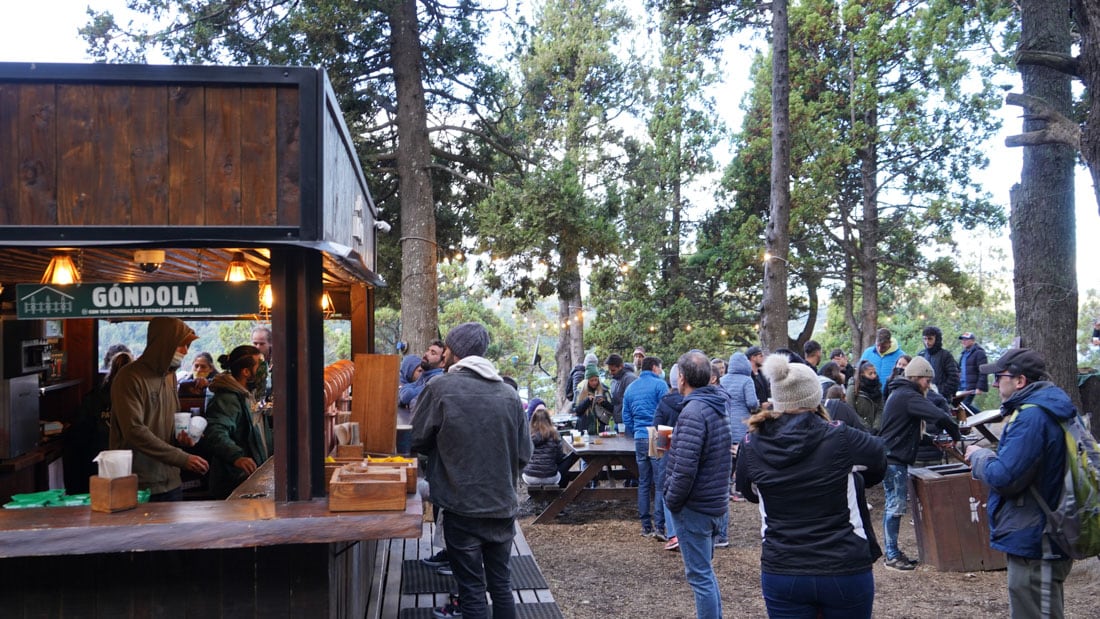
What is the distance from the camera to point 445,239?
1678 cm

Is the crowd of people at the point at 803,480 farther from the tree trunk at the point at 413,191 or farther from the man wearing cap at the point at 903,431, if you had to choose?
the tree trunk at the point at 413,191

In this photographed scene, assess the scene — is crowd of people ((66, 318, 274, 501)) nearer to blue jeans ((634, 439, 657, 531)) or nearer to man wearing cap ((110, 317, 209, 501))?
man wearing cap ((110, 317, 209, 501))

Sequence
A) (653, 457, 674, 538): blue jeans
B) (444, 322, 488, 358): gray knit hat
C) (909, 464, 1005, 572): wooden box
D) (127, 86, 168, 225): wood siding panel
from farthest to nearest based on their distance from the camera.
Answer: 1. (653, 457, 674, 538): blue jeans
2. (909, 464, 1005, 572): wooden box
3. (444, 322, 488, 358): gray knit hat
4. (127, 86, 168, 225): wood siding panel

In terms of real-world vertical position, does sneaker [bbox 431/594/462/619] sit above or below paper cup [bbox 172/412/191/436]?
below

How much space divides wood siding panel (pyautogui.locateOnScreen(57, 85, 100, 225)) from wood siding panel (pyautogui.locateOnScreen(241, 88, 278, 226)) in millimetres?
548

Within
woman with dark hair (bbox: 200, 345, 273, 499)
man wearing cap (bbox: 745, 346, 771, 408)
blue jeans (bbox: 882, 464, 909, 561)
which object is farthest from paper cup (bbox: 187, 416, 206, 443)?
man wearing cap (bbox: 745, 346, 771, 408)

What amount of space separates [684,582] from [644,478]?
1.59 m

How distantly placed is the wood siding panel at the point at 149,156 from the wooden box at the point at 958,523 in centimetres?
674

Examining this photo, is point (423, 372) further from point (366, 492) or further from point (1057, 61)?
point (1057, 61)

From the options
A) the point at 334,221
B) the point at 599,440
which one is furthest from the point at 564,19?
the point at 334,221

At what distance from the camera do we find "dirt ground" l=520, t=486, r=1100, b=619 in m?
6.72

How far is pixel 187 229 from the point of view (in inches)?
151

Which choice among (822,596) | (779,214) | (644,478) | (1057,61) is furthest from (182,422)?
(779,214)

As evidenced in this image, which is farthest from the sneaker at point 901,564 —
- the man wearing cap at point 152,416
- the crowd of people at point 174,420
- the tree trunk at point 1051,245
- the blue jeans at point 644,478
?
the man wearing cap at point 152,416
